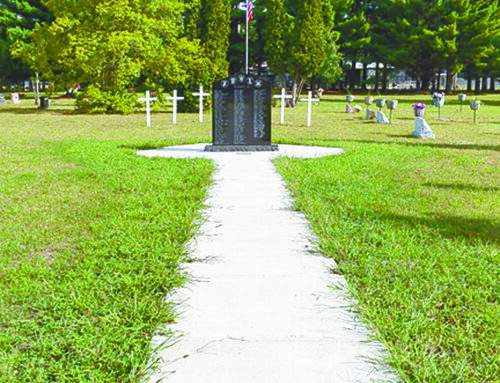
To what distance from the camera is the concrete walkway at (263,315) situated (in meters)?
2.43

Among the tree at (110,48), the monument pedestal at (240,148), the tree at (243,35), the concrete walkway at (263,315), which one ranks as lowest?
the concrete walkway at (263,315)

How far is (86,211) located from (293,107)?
25.6m

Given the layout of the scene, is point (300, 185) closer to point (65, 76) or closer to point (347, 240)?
Result: point (347, 240)

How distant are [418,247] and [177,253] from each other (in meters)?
1.99

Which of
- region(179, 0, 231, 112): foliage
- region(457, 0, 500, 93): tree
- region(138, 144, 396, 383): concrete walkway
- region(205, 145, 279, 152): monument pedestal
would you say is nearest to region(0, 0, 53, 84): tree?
region(179, 0, 231, 112): foliage

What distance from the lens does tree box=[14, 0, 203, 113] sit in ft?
74.0

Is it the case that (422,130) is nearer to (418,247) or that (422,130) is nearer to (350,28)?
(418,247)

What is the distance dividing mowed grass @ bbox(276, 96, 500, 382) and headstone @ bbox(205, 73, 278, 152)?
77.5 inches

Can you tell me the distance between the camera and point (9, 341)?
2.76 m

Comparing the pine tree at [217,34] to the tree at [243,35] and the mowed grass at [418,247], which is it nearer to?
the mowed grass at [418,247]

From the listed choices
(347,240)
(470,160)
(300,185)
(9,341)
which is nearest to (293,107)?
(470,160)

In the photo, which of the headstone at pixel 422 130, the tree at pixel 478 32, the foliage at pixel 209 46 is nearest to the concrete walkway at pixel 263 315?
the headstone at pixel 422 130

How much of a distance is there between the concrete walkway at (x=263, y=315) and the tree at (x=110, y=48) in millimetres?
19500

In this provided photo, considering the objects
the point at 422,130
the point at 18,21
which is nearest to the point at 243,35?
the point at 18,21
